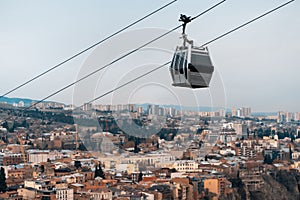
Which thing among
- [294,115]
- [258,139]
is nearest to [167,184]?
[258,139]

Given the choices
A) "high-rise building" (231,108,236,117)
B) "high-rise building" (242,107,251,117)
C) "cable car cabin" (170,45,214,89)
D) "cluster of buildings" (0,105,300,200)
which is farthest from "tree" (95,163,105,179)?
"cable car cabin" (170,45,214,89)

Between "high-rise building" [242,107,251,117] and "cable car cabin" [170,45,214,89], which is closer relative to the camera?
"cable car cabin" [170,45,214,89]

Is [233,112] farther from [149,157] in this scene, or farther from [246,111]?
[149,157]

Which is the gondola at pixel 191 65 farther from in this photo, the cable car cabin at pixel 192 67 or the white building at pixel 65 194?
the white building at pixel 65 194

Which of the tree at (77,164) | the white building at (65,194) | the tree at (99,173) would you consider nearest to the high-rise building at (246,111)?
the tree at (99,173)

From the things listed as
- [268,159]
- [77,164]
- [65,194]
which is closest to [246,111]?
[268,159]

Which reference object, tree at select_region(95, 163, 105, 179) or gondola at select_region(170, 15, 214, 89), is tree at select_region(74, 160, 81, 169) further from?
gondola at select_region(170, 15, 214, 89)

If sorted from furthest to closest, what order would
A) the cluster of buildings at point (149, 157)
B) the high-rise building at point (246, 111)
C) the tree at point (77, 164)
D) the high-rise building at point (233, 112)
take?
the high-rise building at point (246, 111) < the high-rise building at point (233, 112) < the tree at point (77, 164) < the cluster of buildings at point (149, 157)

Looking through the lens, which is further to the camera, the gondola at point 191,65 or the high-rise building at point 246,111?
the high-rise building at point 246,111
